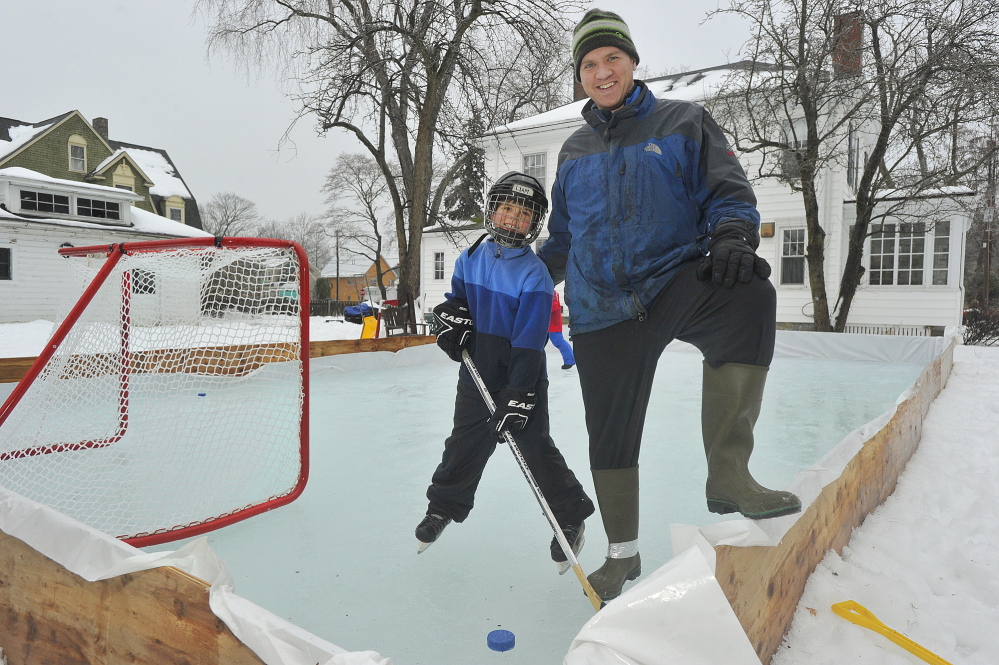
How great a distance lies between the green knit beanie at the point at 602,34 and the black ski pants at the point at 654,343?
656mm

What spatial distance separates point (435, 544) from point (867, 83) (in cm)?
1063

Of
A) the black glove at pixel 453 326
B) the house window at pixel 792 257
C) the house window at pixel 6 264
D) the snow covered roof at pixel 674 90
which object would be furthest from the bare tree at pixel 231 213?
the black glove at pixel 453 326

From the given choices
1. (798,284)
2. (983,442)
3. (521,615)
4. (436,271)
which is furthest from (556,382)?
(436,271)

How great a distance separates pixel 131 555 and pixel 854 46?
12532mm

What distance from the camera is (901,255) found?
1193cm

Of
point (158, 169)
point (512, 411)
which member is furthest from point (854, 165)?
point (158, 169)

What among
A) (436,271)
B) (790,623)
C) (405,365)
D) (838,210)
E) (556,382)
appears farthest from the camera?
(436,271)

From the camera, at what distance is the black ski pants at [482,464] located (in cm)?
211

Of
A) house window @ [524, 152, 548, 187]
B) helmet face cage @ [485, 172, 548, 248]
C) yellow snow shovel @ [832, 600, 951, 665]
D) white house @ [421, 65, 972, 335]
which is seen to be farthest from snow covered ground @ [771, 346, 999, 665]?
house window @ [524, 152, 548, 187]

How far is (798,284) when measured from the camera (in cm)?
1222

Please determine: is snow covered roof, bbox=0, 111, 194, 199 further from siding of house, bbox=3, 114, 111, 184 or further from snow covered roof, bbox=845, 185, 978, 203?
snow covered roof, bbox=845, 185, 978, 203

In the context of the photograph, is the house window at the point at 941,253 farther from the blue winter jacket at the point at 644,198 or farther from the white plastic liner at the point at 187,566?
the white plastic liner at the point at 187,566

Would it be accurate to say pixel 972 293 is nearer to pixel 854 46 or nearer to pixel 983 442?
pixel 854 46

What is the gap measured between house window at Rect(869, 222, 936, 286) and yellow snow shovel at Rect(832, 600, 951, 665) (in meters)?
11.8
